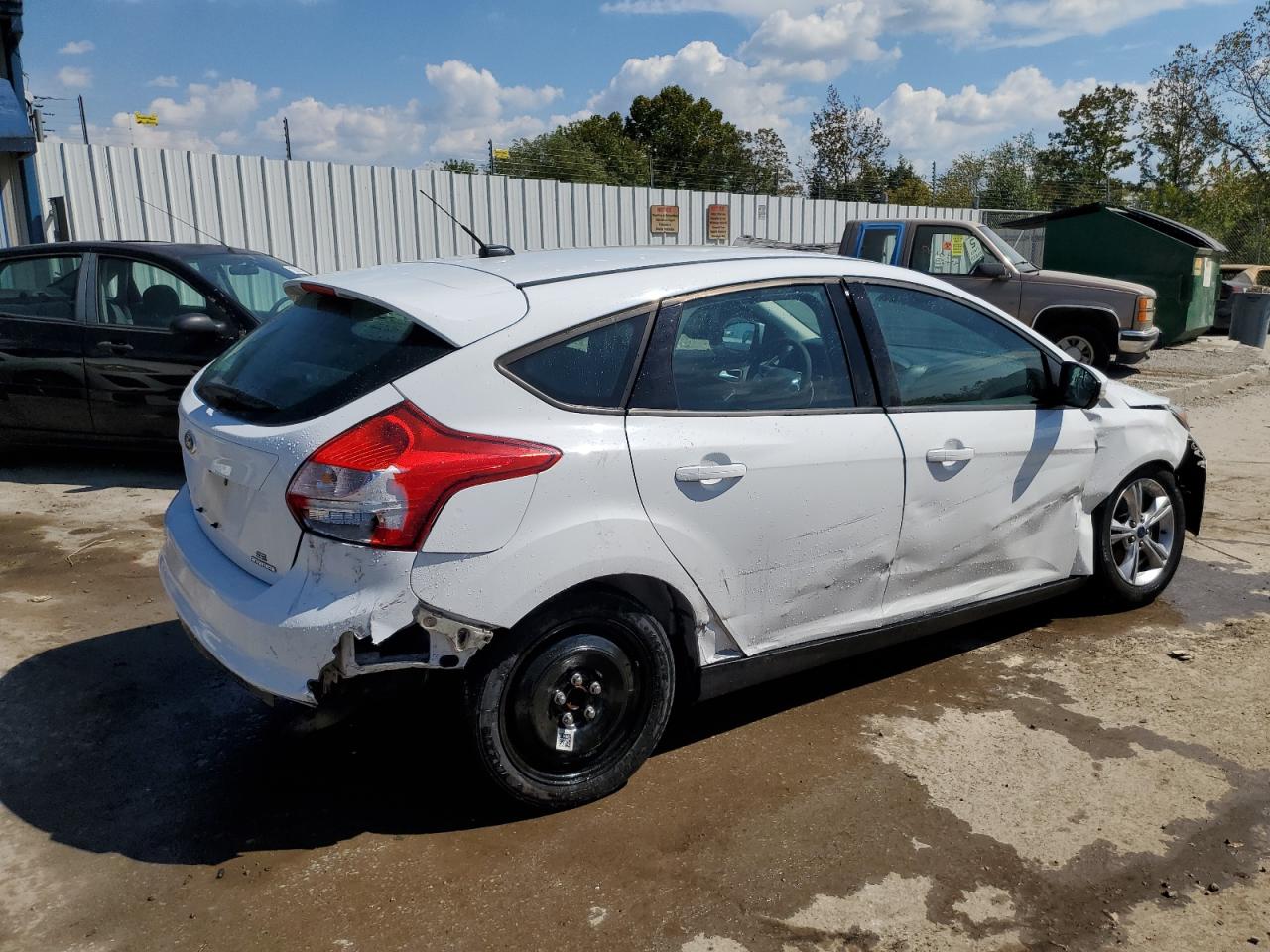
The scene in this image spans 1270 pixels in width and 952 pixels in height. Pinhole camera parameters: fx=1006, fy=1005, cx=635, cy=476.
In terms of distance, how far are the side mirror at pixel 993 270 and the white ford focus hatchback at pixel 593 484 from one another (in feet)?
26.7

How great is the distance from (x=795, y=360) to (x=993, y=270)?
9109mm

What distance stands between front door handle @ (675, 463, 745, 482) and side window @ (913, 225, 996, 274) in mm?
9349

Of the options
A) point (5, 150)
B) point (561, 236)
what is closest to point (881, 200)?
point (561, 236)

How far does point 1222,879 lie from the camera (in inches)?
111

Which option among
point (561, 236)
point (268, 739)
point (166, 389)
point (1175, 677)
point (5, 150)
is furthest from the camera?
point (561, 236)

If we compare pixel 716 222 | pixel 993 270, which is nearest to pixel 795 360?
pixel 993 270

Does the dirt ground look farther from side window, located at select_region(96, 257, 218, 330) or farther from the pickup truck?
the pickup truck

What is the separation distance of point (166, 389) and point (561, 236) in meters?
9.12

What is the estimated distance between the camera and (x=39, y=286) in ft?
22.5

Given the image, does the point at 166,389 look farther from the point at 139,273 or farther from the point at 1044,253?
the point at 1044,253

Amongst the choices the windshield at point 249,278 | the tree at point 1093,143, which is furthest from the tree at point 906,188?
the windshield at point 249,278

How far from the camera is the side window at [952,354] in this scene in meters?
→ 3.73

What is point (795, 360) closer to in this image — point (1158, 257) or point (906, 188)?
point (1158, 257)

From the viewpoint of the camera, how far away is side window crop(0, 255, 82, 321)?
22.3 ft
